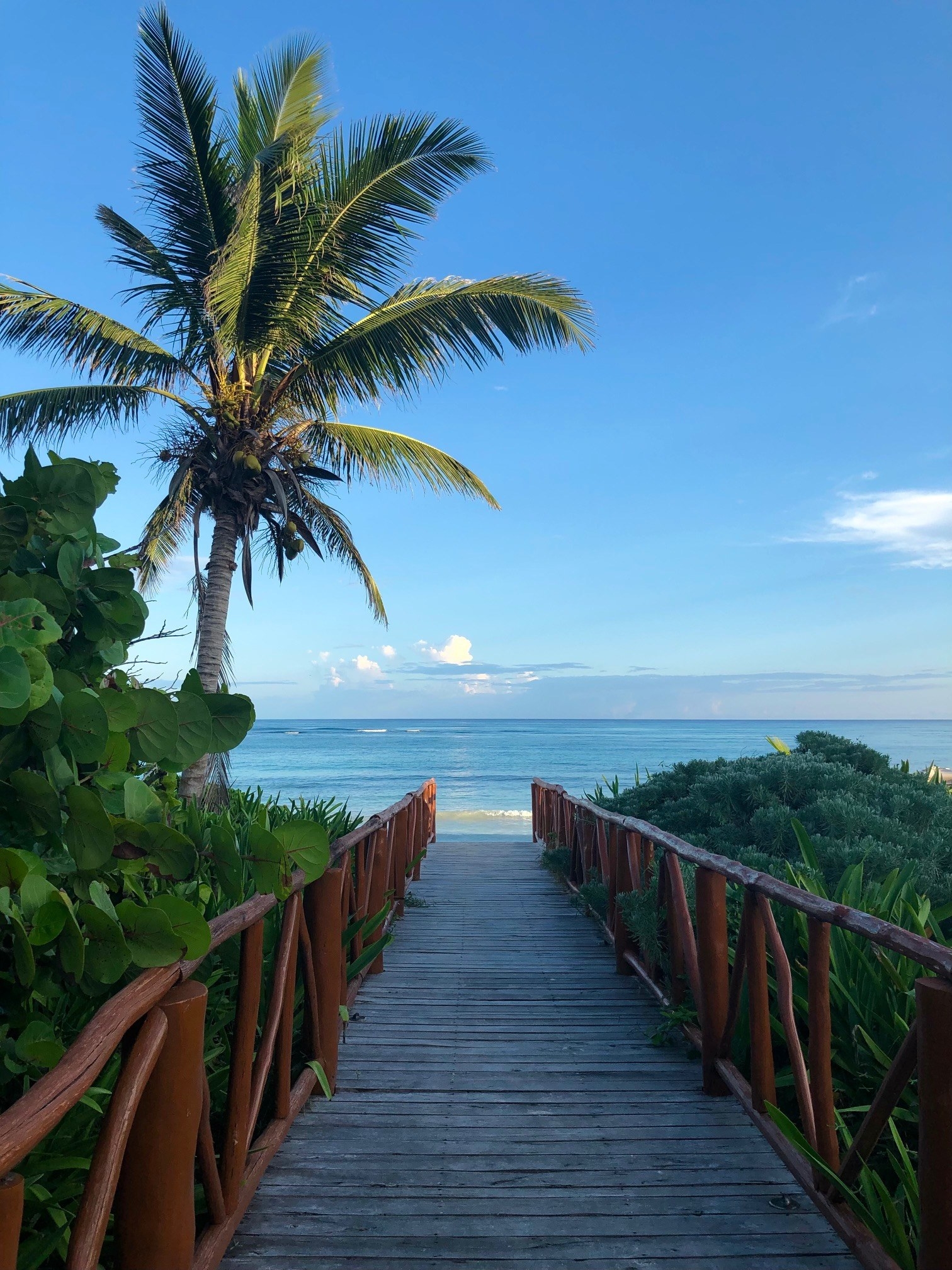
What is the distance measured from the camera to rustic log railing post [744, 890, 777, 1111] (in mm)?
2697

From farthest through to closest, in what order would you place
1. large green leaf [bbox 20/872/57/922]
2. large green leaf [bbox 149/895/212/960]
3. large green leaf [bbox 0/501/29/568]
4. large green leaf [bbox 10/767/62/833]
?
large green leaf [bbox 0/501/29/568], large green leaf [bbox 149/895/212/960], large green leaf [bbox 10/767/62/833], large green leaf [bbox 20/872/57/922]

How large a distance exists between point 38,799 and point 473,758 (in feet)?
168

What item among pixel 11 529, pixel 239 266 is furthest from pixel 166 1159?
pixel 239 266

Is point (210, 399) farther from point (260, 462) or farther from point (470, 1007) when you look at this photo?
point (470, 1007)

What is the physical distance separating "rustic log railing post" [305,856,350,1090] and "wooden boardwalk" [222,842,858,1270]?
189mm

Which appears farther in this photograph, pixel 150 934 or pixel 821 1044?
pixel 821 1044

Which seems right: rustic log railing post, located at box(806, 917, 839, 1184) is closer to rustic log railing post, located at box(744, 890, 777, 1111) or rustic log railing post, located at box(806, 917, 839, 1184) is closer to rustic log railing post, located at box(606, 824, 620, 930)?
rustic log railing post, located at box(744, 890, 777, 1111)

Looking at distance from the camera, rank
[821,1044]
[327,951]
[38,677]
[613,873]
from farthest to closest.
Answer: [613,873] < [327,951] < [821,1044] < [38,677]

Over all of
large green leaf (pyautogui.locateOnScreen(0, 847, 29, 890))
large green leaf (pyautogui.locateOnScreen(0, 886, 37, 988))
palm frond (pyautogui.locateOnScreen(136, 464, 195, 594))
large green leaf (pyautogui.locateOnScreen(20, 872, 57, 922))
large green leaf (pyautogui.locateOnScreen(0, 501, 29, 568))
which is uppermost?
palm frond (pyautogui.locateOnScreen(136, 464, 195, 594))

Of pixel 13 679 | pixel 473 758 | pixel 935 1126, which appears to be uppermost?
pixel 13 679

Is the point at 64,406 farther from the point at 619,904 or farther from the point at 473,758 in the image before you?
the point at 473,758

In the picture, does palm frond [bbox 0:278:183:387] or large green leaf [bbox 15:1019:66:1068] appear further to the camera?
palm frond [bbox 0:278:183:387]

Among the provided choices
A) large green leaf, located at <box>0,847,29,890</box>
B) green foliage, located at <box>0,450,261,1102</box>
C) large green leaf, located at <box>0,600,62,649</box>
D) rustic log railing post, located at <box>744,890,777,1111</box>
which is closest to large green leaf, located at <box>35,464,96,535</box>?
green foliage, located at <box>0,450,261,1102</box>

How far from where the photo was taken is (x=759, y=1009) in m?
2.70
